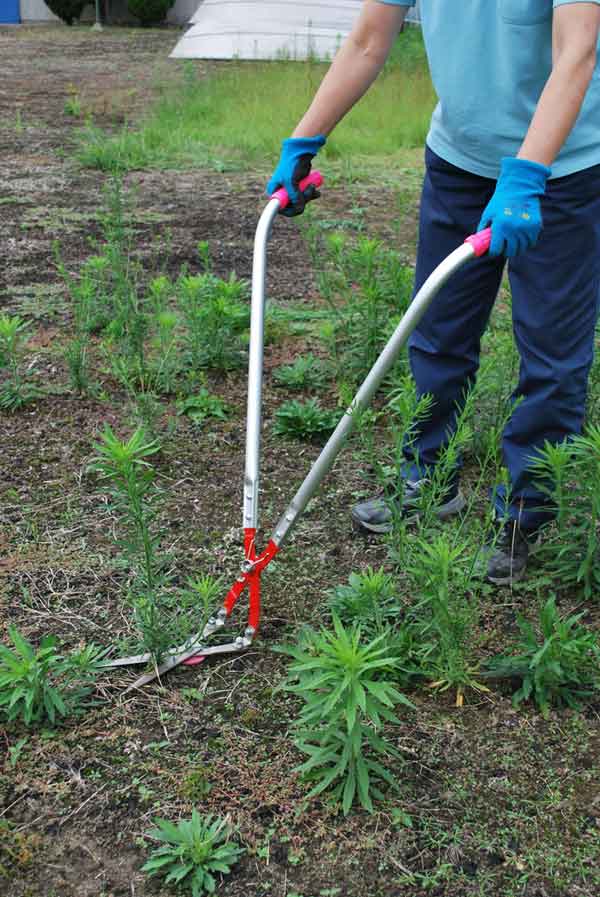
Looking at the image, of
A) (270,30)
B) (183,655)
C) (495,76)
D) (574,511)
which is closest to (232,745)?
(183,655)

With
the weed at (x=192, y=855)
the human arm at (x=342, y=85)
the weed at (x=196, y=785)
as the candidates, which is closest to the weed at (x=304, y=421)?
the human arm at (x=342, y=85)

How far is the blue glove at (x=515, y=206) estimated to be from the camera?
2289mm

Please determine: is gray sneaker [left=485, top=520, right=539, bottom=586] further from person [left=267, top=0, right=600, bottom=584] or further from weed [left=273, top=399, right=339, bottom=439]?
weed [left=273, top=399, right=339, bottom=439]

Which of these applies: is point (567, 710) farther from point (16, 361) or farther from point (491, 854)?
point (16, 361)

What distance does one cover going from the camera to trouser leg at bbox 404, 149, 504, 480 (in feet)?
9.54

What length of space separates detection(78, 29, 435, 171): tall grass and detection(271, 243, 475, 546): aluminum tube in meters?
5.43

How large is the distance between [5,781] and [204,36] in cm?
1542

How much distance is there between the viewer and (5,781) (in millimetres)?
2281

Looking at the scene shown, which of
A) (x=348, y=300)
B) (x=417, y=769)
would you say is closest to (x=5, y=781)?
(x=417, y=769)

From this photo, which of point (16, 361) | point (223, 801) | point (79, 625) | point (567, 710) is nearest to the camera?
point (223, 801)

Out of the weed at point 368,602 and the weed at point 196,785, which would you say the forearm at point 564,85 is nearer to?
the weed at point 368,602

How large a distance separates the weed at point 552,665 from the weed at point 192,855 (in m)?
0.84

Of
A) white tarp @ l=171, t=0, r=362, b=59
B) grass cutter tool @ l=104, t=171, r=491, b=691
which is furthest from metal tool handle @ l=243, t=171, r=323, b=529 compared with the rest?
white tarp @ l=171, t=0, r=362, b=59

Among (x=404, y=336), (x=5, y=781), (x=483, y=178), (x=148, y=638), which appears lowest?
(x=5, y=781)
